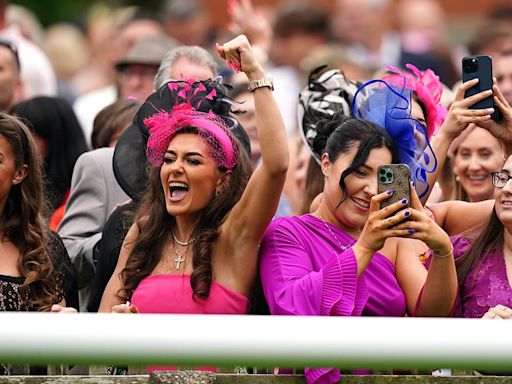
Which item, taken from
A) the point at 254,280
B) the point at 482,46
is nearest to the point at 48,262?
the point at 254,280

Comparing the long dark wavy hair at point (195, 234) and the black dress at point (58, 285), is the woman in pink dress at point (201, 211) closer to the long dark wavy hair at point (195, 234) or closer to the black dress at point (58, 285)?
the long dark wavy hair at point (195, 234)

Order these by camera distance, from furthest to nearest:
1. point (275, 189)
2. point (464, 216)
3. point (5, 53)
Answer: point (5, 53) → point (464, 216) → point (275, 189)

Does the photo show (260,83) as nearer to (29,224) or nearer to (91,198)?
(29,224)

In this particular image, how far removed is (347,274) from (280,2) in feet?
42.1

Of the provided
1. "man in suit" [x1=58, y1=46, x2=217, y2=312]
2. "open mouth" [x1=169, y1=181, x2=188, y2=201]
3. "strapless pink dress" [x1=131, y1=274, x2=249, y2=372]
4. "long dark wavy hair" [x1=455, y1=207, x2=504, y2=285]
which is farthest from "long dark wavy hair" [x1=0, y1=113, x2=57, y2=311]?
"long dark wavy hair" [x1=455, y1=207, x2=504, y2=285]

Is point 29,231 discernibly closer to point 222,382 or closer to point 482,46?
point 222,382

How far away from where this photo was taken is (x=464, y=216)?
19.2 feet

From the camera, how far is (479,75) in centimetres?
538

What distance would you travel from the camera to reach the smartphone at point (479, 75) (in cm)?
535

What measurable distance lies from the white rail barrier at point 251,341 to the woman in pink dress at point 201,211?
1.08 meters

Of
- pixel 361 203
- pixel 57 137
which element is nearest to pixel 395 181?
pixel 361 203

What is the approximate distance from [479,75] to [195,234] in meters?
1.28

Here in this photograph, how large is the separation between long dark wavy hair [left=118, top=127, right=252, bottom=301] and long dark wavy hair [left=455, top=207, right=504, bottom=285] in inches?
36.2

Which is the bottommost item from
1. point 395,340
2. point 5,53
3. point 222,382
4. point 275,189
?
point 222,382
